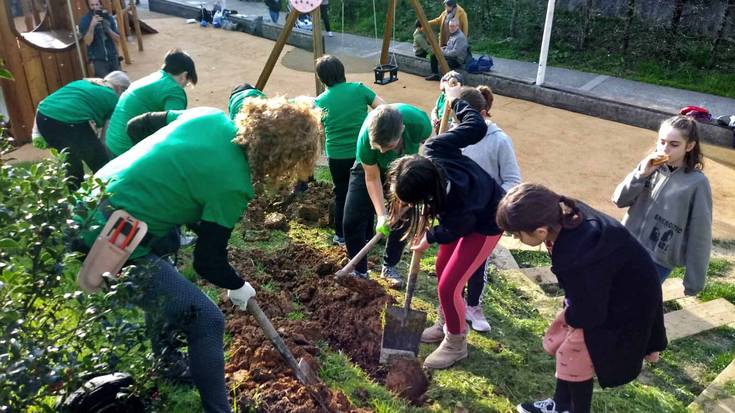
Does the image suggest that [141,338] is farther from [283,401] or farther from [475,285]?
[475,285]

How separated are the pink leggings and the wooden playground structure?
6202 mm

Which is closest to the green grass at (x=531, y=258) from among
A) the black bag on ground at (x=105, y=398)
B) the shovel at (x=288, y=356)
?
the shovel at (x=288, y=356)

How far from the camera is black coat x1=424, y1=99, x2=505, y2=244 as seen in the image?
2.98 m

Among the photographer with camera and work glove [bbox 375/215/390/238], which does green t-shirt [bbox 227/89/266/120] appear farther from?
the photographer with camera

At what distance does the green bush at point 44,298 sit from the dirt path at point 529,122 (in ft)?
16.2

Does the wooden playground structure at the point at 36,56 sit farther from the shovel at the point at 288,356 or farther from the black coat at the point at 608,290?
the black coat at the point at 608,290


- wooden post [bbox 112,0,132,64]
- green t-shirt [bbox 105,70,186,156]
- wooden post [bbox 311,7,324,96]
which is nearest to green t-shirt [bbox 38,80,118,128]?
green t-shirt [bbox 105,70,186,156]

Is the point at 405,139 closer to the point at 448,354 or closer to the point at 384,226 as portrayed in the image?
the point at 384,226

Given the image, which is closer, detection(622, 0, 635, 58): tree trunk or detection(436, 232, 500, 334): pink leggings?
detection(436, 232, 500, 334): pink leggings

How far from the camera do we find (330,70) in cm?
440

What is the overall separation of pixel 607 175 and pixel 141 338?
18.9 ft

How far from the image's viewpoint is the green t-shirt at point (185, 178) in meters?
2.36

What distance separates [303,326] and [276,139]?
5.38 ft

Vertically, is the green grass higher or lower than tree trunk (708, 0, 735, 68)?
lower
